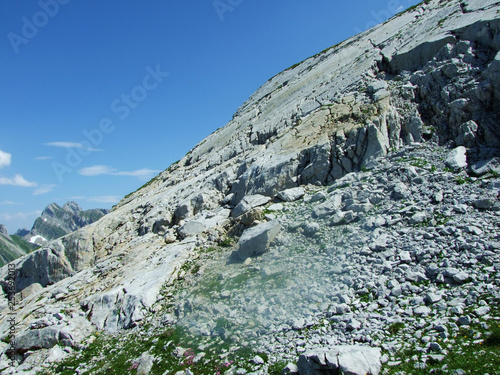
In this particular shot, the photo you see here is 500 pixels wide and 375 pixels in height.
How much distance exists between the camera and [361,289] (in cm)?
1218

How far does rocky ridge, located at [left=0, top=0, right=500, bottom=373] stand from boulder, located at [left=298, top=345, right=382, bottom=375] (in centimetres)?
10

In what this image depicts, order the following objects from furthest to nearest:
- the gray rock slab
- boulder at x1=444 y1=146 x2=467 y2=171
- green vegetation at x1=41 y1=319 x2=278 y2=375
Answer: the gray rock slab, boulder at x1=444 y1=146 x2=467 y2=171, green vegetation at x1=41 y1=319 x2=278 y2=375

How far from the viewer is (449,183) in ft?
54.5

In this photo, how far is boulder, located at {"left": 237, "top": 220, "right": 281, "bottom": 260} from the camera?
18047 mm

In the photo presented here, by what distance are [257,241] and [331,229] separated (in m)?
4.67

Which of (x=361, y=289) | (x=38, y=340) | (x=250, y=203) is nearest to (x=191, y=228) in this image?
(x=250, y=203)

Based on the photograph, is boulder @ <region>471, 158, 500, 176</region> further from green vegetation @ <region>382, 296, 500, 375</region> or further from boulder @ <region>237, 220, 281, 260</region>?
boulder @ <region>237, 220, 281, 260</region>

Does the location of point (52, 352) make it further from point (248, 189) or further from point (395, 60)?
point (395, 60)

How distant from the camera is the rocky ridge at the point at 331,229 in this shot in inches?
456

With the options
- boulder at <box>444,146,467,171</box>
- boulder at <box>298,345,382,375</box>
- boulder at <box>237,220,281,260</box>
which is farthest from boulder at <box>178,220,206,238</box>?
boulder at <box>444,146,467,171</box>

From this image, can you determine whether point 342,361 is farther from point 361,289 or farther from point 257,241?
point 257,241

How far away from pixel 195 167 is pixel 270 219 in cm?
2195

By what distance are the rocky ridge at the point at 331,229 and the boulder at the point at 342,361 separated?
10cm

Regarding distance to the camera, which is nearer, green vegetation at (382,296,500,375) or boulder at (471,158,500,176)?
green vegetation at (382,296,500,375)
